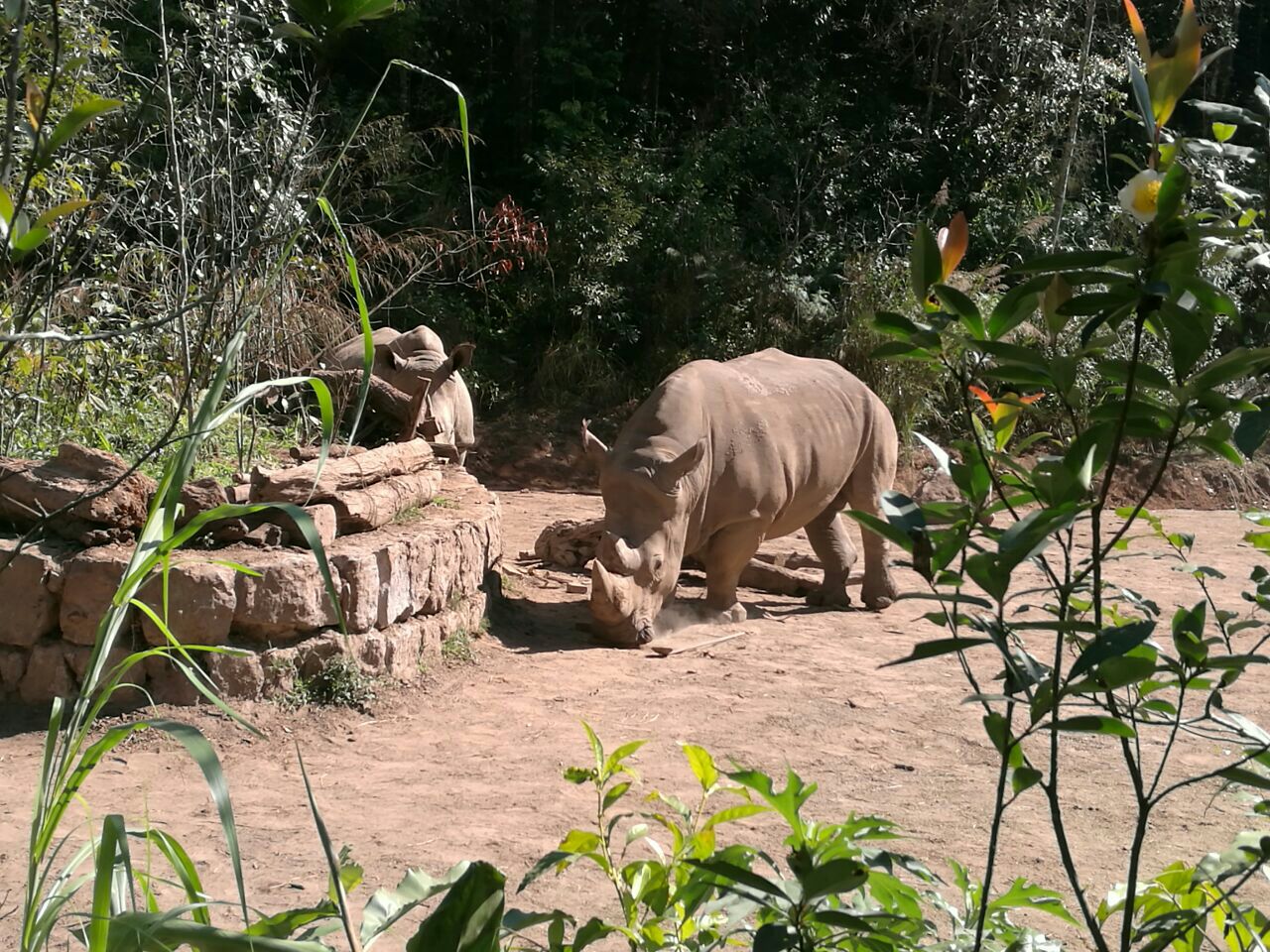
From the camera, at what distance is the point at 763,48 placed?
733 inches

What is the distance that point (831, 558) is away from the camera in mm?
8703

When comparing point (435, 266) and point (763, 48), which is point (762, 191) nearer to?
point (763, 48)

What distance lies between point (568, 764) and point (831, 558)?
4.02 metres

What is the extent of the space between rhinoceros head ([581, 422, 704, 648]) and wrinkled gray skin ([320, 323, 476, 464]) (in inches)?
62.5

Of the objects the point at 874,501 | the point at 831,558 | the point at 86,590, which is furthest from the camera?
the point at 831,558

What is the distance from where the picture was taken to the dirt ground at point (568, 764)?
13.9 ft

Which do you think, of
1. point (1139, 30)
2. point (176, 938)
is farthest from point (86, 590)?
point (1139, 30)

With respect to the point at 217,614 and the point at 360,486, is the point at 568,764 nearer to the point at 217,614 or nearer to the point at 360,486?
the point at 217,614

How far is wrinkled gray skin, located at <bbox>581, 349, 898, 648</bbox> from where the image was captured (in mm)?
6992

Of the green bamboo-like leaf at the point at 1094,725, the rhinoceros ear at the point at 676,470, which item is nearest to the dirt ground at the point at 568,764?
the rhinoceros ear at the point at 676,470

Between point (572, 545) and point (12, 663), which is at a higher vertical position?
point (12, 663)

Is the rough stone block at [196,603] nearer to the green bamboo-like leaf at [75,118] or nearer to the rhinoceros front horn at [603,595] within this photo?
the rhinoceros front horn at [603,595]

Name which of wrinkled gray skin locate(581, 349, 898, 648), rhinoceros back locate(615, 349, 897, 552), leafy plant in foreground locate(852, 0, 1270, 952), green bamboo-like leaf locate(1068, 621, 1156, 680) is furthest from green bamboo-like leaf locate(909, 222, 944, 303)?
rhinoceros back locate(615, 349, 897, 552)

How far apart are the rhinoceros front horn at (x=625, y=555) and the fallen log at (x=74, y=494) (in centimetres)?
240
